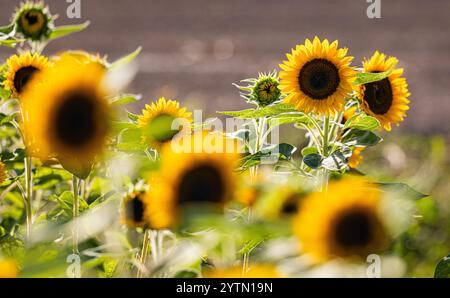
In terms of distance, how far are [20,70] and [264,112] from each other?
0.28m

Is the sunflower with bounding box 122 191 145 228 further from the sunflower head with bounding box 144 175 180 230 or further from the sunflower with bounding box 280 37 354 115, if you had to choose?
the sunflower with bounding box 280 37 354 115

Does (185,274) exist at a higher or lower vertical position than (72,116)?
lower

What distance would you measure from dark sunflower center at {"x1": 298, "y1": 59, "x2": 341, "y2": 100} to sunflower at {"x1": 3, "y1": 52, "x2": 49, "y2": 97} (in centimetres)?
28

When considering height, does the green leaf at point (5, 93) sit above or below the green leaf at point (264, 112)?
above

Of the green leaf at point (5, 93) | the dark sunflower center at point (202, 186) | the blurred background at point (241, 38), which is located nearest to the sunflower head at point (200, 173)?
the dark sunflower center at point (202, 186)

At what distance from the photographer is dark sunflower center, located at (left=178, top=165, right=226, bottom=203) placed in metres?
0.56

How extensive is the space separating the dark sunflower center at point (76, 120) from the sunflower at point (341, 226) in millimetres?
140

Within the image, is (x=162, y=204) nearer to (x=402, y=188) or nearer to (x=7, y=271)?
(x=7, y=271)

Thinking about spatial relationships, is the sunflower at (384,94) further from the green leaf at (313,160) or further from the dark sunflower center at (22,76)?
the dark sunflower center at (22,76)

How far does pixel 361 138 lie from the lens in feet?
3.14

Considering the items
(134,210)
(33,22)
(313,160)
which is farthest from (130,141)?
(33,22)

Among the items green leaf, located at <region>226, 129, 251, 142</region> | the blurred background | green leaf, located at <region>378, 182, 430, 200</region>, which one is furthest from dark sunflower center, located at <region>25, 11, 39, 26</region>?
the blurred background

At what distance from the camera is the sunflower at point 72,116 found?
530 millimetres
